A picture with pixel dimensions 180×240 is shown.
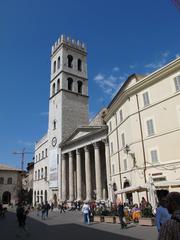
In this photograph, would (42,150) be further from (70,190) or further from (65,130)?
(70,190)

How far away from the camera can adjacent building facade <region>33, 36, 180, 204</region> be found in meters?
21.9

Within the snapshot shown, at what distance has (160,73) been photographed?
23094 mm

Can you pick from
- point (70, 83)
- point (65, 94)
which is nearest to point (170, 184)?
point (65, 94)

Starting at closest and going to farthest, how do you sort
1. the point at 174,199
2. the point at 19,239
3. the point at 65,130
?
the point at 174,199 → the point at 19,239 → the point at 65,130

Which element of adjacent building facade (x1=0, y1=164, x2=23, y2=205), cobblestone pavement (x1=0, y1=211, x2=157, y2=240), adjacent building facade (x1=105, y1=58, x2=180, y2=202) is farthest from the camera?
adjacent building facade (x1=0, y1=164, x2=23, y2=205)

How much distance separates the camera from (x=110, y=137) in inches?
1356

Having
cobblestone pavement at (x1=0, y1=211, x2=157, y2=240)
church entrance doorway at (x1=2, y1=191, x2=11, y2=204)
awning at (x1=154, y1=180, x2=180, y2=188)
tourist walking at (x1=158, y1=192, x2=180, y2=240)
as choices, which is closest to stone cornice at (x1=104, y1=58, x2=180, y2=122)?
awning at (x1=154, y1=180, x2=180, y2=188)

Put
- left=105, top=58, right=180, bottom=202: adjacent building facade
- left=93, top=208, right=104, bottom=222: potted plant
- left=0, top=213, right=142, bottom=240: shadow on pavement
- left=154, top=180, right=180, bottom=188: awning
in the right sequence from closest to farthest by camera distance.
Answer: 1. left=0, top=213, right=142, bottom=240: shadow on pavement
2. left=154, top=180, right=180, bottom=188: awning
3. left=93, top=208, right=104, bottom=222: potted plant
4. left=105, top=58, right=180, bottom=202: adjacent building facade

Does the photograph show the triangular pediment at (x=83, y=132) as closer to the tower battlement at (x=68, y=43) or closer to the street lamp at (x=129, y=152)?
the street lamp at (x=129, y=152)

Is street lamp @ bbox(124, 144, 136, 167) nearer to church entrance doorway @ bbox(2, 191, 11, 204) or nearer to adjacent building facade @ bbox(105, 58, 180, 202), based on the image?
adjacent building facade @ bbox(105, 58, 180, 202)

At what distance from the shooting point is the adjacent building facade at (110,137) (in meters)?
21.9

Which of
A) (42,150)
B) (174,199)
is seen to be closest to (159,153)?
(174,199)

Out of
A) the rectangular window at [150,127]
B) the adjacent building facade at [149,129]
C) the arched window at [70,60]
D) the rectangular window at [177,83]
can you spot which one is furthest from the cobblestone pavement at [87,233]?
the arched window at [70,60]

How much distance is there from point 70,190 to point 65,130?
12.3 metres
